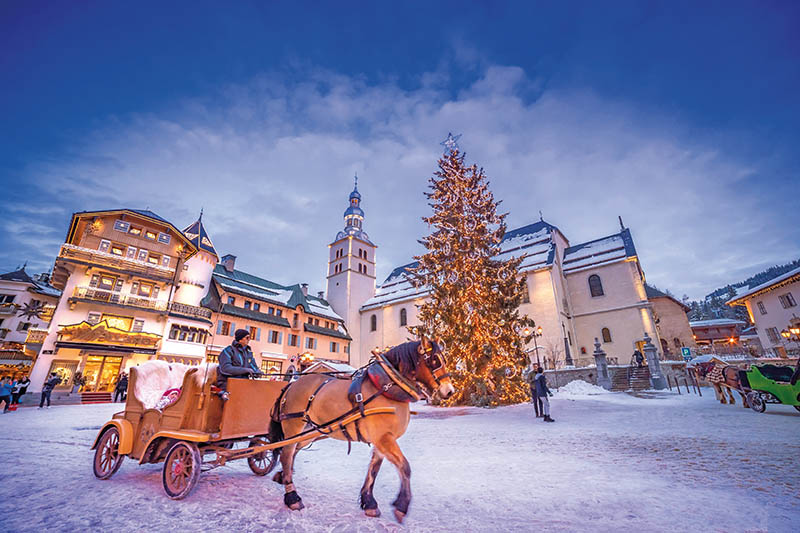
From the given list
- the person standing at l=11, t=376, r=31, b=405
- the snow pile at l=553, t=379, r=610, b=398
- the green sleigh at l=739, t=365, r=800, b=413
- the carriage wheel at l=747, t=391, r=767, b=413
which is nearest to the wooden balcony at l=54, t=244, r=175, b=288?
the person standing at l=11, t=376, r=31, b=405

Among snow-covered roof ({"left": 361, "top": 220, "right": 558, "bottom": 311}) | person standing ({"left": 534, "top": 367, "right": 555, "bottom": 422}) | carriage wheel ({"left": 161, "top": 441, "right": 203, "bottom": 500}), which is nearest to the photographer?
carriage wheel ({"left": 161, "top": 441, "right": 203, "bottom": 500})

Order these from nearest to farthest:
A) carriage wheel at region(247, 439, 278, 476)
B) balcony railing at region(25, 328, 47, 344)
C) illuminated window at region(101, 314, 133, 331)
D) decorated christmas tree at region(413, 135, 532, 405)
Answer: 1. carriage wheel at region(247, 439, 278, 476)
2. decorated christmas tree at region(413, 135, 532, 405)
3. balcony railing at region(25, 328, 47, 344)
4. illuminated window at region(101, 314, 133, 331)

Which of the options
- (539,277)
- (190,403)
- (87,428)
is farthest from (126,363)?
(539,277)

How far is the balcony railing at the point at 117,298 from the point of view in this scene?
76.6ft

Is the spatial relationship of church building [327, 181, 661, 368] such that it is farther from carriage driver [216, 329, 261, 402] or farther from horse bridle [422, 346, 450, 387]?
horse bridle [422, 346, 450, 387]

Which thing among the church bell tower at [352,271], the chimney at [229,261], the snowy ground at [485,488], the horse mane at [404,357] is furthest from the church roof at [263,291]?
the horse mane at [404,357]

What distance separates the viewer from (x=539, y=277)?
3188cm

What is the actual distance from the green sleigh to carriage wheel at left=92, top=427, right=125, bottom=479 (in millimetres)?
15541

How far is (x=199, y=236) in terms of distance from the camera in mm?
31266

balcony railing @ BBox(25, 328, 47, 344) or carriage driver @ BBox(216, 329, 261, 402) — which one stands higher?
balcony railing @ BBox(25, 328, 47, 344)

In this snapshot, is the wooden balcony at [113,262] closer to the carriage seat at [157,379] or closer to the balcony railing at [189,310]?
the balcony railing at [189,310]

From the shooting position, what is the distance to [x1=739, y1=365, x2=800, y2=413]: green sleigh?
8.98 metres

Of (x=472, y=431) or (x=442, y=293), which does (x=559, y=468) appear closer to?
(x=472, y=431)

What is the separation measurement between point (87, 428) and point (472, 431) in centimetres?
1187
